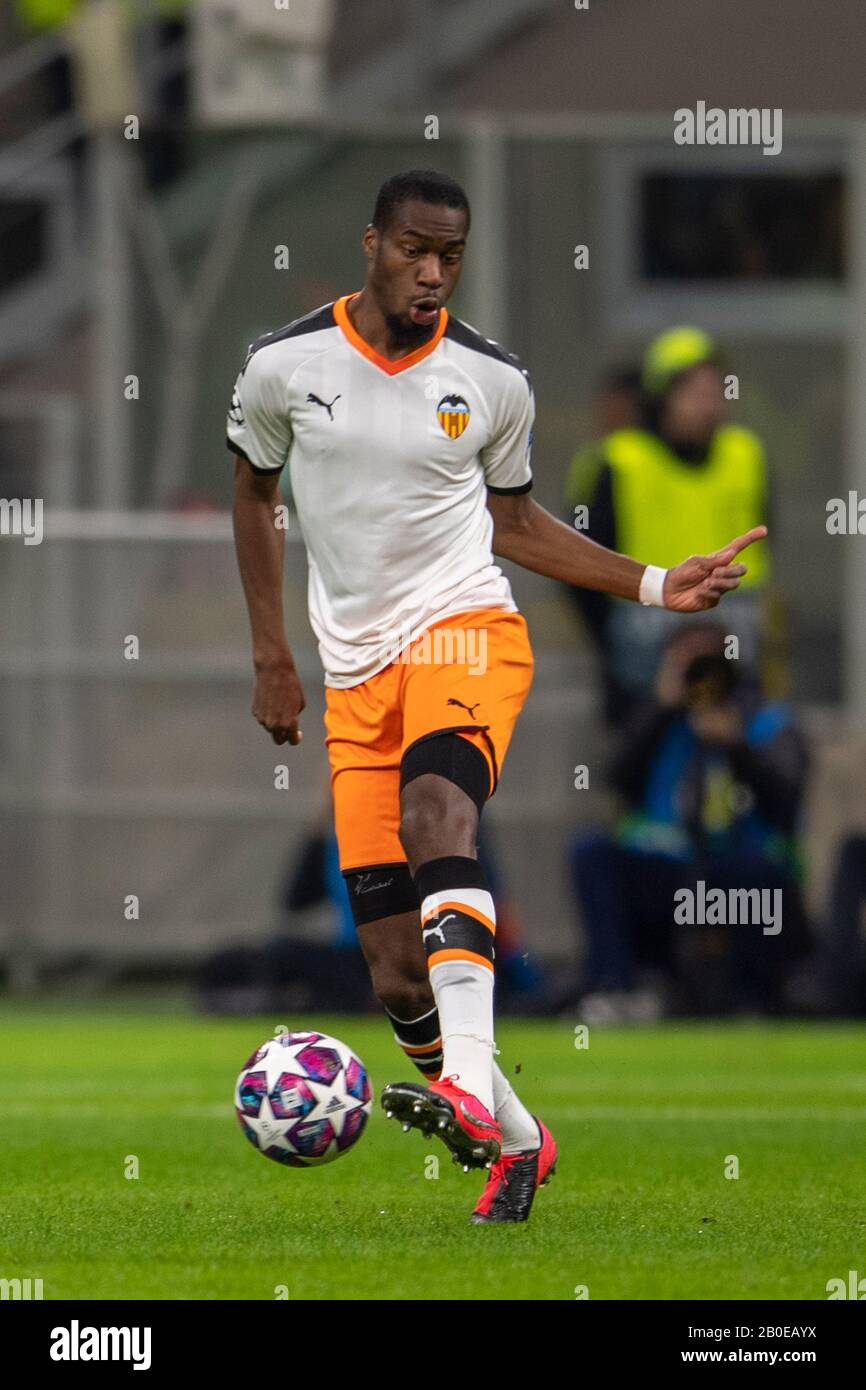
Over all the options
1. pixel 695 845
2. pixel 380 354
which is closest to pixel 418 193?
pixel 380 354

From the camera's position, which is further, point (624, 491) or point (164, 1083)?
point (624, 491)

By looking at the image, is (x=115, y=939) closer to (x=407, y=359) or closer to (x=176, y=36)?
(x=176, y=36)

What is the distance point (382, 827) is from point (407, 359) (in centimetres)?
113

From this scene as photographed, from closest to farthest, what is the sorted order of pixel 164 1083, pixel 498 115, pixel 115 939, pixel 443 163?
pixel 164 1083 → pixel 115 939 → pixel 443 163 → pixel 498 115

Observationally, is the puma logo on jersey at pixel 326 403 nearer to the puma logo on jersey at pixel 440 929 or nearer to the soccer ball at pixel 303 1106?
the puma logo on jersey at pixel 440 929

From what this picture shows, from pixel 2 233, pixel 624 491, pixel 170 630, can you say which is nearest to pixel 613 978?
pixel 624 491

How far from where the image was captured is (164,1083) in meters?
10.4

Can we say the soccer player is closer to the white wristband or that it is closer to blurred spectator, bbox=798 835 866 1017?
the white wristband

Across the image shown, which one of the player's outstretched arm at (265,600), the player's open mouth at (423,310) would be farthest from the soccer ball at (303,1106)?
the player's open mouth at (423,310)

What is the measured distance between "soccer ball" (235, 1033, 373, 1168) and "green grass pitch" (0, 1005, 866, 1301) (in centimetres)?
19

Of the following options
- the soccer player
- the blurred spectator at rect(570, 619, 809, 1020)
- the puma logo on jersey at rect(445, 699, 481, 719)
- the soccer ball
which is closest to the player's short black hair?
the soccer player

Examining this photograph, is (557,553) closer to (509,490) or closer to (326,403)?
(509,490)

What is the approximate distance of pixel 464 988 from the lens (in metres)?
6.11

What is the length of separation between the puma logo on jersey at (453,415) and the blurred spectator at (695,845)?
6270 mm
